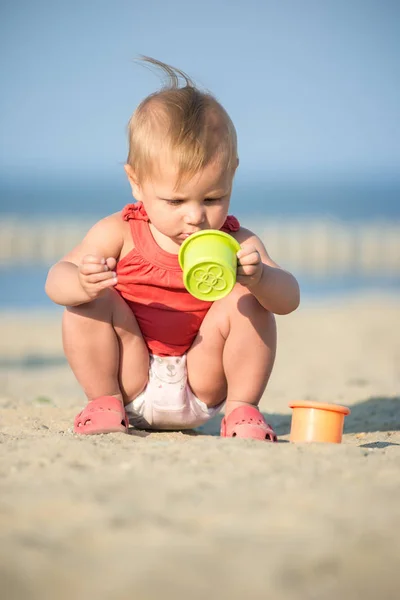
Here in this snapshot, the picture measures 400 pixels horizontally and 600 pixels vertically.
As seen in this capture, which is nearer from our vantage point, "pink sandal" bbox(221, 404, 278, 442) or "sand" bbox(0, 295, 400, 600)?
"sand" bbox(0, 295, 400, 600)

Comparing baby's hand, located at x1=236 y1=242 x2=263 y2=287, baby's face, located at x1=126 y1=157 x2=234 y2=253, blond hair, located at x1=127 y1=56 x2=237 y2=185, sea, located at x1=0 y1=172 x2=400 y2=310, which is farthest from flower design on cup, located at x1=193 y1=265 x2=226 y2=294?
sea, located at x1=0 y1=172 x2=400 y2=310

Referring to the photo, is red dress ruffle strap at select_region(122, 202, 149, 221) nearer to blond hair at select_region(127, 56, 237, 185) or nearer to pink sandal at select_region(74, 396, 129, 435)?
blond hair at select_region(127, 56, 237, 185)

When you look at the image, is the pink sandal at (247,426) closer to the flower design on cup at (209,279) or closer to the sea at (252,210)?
the flower design on cup at (209,279)

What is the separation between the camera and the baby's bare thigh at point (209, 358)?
330cm

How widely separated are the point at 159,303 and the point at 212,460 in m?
1.15

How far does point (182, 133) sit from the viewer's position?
3.03 m

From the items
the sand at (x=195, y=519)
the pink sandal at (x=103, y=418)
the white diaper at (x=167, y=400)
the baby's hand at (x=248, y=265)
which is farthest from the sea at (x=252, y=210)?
the sand at (x=195, y=519)

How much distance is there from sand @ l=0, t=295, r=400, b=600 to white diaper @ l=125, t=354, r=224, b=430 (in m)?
0.40

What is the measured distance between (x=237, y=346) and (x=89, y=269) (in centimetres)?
68

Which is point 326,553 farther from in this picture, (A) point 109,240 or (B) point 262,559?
(A) point 109,240

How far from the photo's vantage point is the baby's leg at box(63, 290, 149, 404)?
10.6 ft

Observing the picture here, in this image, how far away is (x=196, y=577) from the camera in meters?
1.54

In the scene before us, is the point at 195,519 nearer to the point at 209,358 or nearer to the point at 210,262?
the point at 210,262

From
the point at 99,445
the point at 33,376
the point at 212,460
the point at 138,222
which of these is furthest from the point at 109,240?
the point at 33,376
